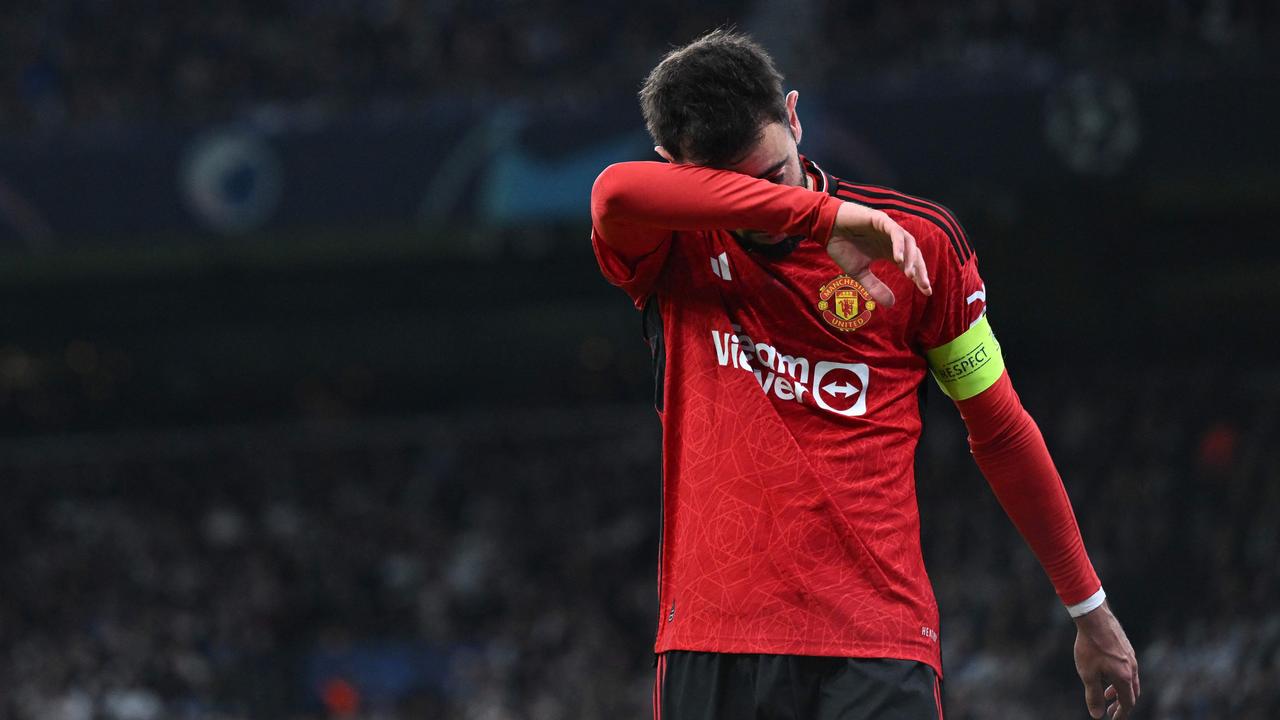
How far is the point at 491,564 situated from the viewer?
16125 millimetres

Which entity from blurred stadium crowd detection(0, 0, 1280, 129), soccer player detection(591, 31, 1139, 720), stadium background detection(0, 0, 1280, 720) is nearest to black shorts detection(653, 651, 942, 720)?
soccer player detection(591, 31, 1139, 720)

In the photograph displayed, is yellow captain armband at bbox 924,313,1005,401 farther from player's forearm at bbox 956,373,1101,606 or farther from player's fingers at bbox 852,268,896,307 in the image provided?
player's fingers at bbox 852,268,896,307

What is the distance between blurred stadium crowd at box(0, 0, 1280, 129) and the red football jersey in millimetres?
10232

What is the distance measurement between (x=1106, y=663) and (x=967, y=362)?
580 millimetres

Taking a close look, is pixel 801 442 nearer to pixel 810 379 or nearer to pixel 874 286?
pixel 810 379

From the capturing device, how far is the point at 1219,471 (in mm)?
11359

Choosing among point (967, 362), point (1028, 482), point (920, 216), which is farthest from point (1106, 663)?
point (920, 216)

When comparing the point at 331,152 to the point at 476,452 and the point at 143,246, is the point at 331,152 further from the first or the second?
the point at 476,452

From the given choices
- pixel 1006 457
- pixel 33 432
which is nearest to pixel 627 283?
pixel 1006 457

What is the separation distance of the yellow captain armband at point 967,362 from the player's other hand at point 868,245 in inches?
13.8

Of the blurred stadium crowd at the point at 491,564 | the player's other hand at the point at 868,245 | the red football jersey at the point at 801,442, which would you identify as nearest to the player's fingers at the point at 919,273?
the player's other hand at the point at 868,245

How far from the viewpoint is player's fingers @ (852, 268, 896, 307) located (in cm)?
212

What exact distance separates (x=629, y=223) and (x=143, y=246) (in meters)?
12.5

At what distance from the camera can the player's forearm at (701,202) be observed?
2176mm
